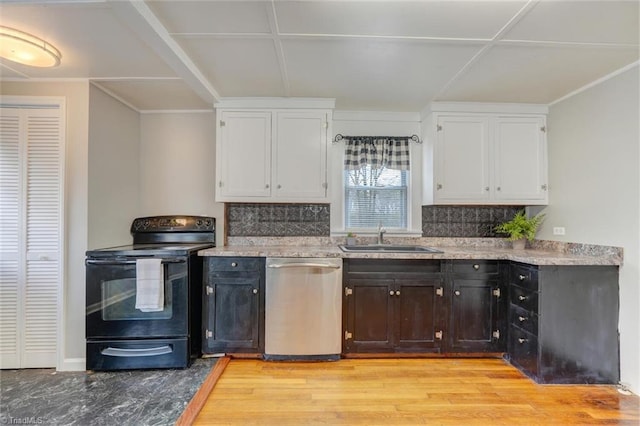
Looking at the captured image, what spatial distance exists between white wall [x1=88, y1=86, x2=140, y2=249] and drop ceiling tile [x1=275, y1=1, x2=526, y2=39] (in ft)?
6.16

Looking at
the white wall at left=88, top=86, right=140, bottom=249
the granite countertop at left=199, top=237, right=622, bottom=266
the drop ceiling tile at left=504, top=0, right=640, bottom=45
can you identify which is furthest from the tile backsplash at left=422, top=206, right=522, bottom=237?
the white wall at left=88, top=86, right=140, bottom=249

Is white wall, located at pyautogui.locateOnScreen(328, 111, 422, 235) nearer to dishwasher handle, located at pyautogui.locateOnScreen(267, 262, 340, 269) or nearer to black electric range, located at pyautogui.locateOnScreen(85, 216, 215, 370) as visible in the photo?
dishwasher handle, located at pyautogui.locateOnScreen(267, 262, 340, 269)

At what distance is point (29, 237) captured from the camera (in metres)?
2.36

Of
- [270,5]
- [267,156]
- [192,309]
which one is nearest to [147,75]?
[267,156]

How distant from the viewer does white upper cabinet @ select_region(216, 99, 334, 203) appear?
283cm

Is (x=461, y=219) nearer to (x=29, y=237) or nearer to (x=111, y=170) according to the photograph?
(x=111, y=170)

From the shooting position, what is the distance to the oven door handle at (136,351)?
7.58 feet

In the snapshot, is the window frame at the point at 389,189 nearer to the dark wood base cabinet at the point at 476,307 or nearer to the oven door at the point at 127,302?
the dark wood base cabinet at the point at 476,307

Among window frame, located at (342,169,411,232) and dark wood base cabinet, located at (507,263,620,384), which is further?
window frame, located at (342,169,411,232)

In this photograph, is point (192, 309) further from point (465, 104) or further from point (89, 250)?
point (465, 104)

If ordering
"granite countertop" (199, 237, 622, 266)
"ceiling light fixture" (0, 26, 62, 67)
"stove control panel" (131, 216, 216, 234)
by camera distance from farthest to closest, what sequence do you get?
"stove control panel" (131, 216, 216, 234) < "granite countertop" (199, 237, 622, 266) < "ceiling light fixture" (0, 26, 62, 67)

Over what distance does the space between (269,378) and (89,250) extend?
1.78 meters

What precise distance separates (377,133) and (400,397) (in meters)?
2.44

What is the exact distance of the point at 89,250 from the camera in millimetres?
2402
